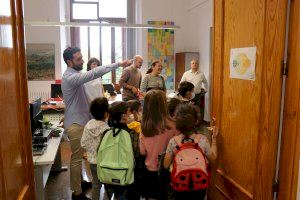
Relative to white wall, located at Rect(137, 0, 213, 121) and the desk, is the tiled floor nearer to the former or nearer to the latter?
the desk

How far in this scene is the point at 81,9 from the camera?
24.5 feet

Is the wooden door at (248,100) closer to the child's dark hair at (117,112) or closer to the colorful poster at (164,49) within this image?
the child's dark hair at (117,112)

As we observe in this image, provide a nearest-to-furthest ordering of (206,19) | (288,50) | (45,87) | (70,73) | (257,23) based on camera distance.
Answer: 1. (288,50)
2. (257,23)
3. (70,73)
4. (206,19)
5. (45,87)

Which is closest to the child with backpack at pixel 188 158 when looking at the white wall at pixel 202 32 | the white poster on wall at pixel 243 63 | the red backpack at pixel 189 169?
the red backpack at pixel 189 169

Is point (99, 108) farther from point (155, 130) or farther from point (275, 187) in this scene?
point (275, 187)

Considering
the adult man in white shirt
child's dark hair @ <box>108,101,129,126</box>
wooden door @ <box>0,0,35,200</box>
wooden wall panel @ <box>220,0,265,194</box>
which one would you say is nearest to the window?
the adult man in white shirt

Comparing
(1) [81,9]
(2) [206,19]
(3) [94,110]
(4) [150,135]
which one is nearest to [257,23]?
(4) [150,135]

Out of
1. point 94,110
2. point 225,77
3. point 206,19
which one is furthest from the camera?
point 206,19

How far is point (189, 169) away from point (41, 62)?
5.84 meters

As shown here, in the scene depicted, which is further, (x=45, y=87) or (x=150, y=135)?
(x=45, y=87)

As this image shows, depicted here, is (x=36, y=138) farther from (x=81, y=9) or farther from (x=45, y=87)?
(x=81, y=9)

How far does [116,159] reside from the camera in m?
2.25

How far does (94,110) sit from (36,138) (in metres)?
0.55

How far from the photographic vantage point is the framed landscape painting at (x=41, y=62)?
6.89 meters
